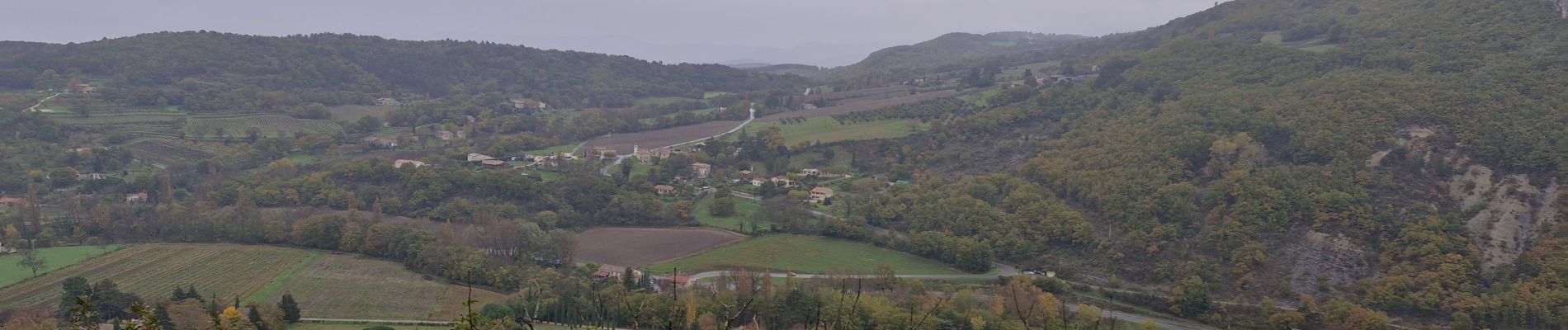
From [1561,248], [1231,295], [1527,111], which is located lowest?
[1231,295]

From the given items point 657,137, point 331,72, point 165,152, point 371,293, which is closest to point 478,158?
point 657,137

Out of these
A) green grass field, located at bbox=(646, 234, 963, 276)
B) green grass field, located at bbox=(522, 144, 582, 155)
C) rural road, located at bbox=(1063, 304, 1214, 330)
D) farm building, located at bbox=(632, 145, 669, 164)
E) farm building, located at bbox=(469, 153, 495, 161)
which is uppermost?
farm building, located at bbox=(469, 153, 495, 161)

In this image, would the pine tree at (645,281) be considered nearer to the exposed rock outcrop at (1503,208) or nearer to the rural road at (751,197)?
the rural road at (751,197)

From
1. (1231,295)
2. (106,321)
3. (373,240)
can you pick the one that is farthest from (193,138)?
(1231,295)

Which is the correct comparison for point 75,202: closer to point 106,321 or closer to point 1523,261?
point 106,321

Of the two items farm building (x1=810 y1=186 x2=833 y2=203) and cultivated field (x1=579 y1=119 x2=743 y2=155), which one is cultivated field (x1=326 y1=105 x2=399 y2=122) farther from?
farm building (x1=810 y1=186 x2=833 y2=203)

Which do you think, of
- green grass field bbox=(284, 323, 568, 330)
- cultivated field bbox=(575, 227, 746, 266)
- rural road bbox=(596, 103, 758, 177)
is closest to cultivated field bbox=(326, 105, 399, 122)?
rural road bbox=(596, 103, 758, 177)

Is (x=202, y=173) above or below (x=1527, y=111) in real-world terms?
below
